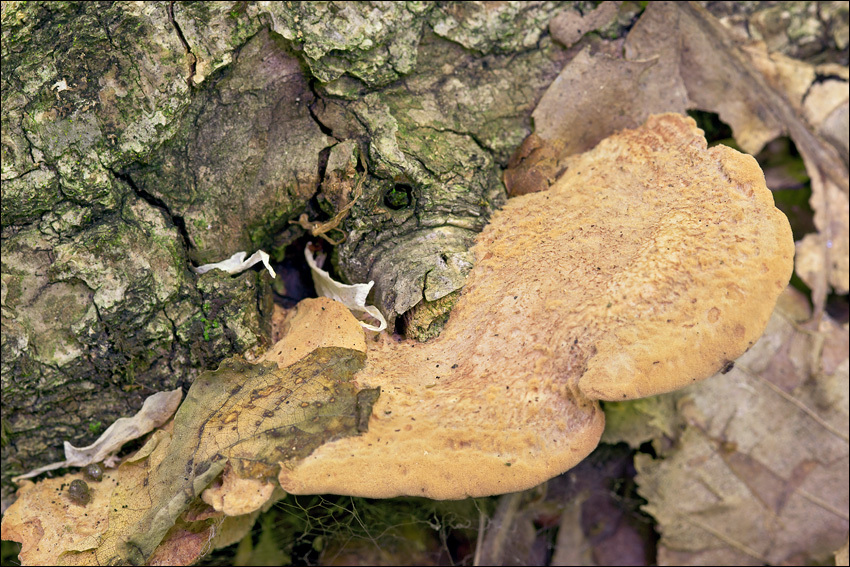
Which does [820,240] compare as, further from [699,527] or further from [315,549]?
[315,549]

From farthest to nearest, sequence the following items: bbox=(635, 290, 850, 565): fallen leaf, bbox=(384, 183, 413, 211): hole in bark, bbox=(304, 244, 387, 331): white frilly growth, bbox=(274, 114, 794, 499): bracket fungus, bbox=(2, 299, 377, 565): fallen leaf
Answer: bbox=(635, 290, 850, 565): fallen leaf, bbox=(384, 183, 413, 211): hole in bark, bbox=(304, 244, 387, 331): white frilly growth, bbox=(2, 299, 377, 565): fallen leaf, bbox=(274, 114, 794, 499): bracket fungus

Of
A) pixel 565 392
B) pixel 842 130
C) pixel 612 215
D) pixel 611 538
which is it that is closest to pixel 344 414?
pixel 565 392

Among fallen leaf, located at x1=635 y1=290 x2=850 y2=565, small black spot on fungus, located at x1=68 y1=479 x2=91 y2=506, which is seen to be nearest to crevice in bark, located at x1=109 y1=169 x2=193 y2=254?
small black spot on fungus, located at x1=68 y1=479 x2=91 y2=506

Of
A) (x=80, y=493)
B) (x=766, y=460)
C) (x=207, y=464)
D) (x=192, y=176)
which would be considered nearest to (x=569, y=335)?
(x=207, y=464)

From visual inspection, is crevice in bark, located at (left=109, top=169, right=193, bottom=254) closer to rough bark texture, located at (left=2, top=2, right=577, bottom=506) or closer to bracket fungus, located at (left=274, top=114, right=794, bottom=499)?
rough bark texture, located at (left=2, top=2, right=577, bottom=506)

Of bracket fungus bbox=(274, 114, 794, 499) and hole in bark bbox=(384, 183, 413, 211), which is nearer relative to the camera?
bracket fungus bbox=(274, 114, 794, 499)
